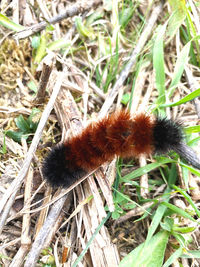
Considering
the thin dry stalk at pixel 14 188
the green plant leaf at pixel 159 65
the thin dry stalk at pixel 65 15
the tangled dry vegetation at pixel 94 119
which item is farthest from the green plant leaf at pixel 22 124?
the green plant leaf at pixel 159 65

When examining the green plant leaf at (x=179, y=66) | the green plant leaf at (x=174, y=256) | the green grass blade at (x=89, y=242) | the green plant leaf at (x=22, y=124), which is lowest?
the green plant leaf at (x=174, y=256)

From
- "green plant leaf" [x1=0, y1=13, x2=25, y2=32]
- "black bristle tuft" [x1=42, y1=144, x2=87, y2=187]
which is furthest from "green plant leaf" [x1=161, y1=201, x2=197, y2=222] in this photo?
"green plant leaf" [x1=0, y1=13, x2=25, y2=32]

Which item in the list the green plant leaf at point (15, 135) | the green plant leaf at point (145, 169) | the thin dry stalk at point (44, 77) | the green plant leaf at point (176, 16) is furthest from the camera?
the green plant leaf at point (176, 16)

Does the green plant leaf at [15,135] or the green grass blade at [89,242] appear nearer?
the green grass blade at [89,242]

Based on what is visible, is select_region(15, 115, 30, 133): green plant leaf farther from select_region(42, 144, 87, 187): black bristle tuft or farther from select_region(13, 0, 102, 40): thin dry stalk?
select_region(13, 0, 102, 40): thin dry stalk

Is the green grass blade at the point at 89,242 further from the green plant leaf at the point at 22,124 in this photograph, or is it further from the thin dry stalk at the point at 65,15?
the thin dry stalk at the point at 65,15

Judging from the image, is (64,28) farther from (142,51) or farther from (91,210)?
(91,210)

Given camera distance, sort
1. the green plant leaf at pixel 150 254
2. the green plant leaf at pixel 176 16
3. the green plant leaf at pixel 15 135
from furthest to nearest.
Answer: the green plant leaf at pixel 176 16
the green plant leaf at pixel 15 135
the green plant leaf at pixel 150 254

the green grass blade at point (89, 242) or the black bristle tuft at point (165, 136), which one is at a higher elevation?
the black bristle tuft at point (165, 136)
